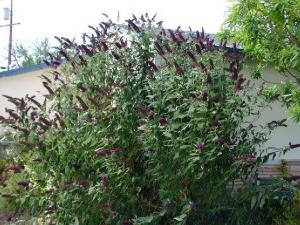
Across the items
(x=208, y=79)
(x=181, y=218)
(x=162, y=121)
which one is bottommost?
(x=181, y=218)

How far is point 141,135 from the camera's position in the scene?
498 centimetres

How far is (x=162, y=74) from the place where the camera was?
5117 mm

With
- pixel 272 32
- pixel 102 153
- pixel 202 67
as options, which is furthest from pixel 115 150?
pixel 272 32

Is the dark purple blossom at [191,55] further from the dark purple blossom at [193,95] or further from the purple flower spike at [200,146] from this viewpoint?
the purple flower spike at [200,146]

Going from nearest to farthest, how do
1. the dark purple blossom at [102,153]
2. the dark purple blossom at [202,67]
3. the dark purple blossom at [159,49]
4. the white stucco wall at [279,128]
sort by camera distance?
the dark purple blossom at [202,67] → the dark purple blossom at [102,153] → the dark purple blossom at [159,49] → the white stucco wall at [279,128]

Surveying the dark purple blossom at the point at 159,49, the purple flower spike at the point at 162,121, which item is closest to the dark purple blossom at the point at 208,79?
the purple flower spike at the point at 162,121

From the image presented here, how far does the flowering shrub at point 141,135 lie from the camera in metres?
4.69

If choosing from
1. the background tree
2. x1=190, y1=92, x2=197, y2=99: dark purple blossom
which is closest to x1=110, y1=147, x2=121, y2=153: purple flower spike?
x1=190, y1=92, x2=197, y2=99: dark purple blossom

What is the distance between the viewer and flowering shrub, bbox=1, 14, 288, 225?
4688 millimetres

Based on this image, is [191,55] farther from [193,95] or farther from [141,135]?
[141,135]

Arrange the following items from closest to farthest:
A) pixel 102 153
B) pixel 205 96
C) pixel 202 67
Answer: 1. pixel 205 96
2. pixel 202 67
3. pixel 102 153

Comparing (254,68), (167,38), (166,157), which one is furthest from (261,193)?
(254,68)

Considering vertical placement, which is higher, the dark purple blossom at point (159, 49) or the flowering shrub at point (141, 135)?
the dark purple blossom at point (159, 49)

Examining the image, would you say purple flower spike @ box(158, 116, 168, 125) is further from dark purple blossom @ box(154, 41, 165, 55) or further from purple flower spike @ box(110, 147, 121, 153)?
dark purple blossom @ box(154, 41, 165, 55)
